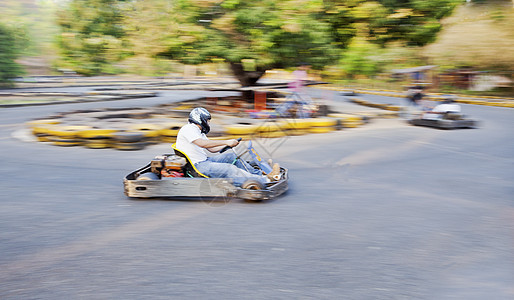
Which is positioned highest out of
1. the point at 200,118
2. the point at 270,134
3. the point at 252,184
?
the point at 200,118

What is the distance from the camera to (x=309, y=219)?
16.3 feet

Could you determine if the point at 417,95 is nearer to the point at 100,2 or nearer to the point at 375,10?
the point at 375,10

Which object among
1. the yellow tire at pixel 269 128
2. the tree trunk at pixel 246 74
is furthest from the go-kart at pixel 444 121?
the tree trunk at pixel 246 74

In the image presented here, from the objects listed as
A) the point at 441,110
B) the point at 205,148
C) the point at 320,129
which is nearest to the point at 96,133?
the point at 205,148

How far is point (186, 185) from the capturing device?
553 cm

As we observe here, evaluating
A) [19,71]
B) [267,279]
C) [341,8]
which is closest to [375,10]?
[341,8]

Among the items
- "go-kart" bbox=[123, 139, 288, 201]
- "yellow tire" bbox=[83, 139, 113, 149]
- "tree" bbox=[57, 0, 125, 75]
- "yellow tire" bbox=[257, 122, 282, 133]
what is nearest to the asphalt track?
"go-kart" bbox=[123, 139, 288, 201]

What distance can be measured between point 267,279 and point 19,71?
34729 mm

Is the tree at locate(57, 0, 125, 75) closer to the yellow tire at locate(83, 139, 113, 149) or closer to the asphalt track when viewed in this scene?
the yellow tire at locate(83, 139, 113, 149)

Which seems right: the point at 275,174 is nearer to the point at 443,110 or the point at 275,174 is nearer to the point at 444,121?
the point at 444,121

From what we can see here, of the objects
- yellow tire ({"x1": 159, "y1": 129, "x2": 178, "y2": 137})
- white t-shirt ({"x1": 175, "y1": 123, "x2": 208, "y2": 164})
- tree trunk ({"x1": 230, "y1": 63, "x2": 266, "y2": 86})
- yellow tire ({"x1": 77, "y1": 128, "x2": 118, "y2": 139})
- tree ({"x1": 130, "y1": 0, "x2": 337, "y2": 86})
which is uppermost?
tree ({"x1": 130, "y1": 0, "x2": 337, "y2": 86})

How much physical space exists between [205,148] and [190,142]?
0.20m

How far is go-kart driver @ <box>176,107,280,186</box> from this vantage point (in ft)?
18.5

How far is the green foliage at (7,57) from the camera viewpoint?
31828 millimetres
